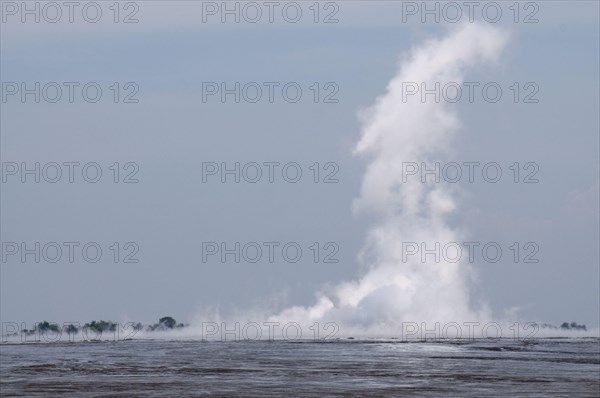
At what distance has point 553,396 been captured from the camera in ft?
238

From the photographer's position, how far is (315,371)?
317 feet

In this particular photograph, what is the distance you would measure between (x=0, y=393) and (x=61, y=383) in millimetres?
9370

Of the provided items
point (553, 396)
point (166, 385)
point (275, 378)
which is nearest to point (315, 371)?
point (275, 378)

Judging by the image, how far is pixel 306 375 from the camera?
9162cm

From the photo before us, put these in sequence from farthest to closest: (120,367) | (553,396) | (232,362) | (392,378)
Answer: (232,362) < (120,367) < (392,378) < (553,396)

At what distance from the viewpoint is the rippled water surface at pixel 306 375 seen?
249ft

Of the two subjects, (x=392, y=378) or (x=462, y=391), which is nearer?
(x=462, y=391)

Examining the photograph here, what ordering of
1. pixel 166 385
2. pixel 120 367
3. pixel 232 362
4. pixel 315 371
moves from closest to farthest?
pixel 166 385, pixel 315 371, pixel 120 367, pixel 232 362

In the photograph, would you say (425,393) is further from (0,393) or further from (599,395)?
(0,393)

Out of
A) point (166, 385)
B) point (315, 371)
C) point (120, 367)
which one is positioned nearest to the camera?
point (166, 385)

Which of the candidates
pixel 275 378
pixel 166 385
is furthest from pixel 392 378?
pixel 166 385

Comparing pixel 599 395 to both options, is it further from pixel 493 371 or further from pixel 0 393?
pixel 0 393

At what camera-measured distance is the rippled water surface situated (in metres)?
76.0

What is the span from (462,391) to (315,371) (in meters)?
22.9
